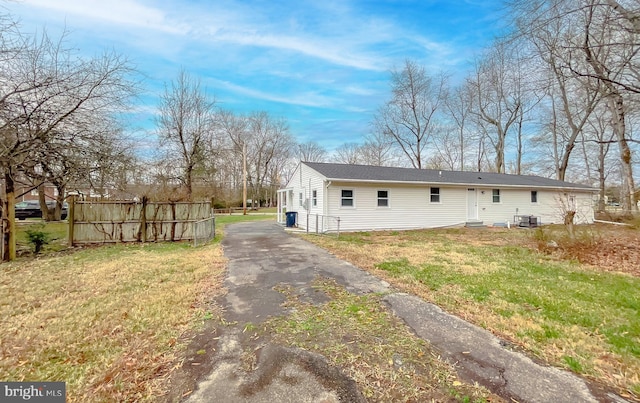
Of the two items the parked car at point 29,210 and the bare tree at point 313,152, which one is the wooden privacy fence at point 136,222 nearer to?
the parked car at point 29,210

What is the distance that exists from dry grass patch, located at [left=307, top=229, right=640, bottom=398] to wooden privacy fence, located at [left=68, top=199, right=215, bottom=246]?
19.5 feet

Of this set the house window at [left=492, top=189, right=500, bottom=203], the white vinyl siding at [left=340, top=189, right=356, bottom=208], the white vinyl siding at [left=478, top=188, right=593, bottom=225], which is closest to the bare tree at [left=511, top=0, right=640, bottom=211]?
the white vinyl siding at [left=478, top=188, right=593, bottom=225]

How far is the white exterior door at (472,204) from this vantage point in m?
15.7

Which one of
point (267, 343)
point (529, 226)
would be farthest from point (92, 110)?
point (529, 226)

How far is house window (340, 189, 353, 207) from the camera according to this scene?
12938 mm

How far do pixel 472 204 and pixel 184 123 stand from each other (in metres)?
21.3

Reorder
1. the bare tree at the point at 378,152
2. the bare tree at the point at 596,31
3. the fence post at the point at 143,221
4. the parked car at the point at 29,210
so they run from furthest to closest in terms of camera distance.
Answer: the bare tree at the point at 378,152 → the parked car at the point at 29,210 → the fence post at the point at 143,221 → the bare tree at the point at 596,31

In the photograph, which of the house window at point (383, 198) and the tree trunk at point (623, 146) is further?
the tree trunk at point (623, 146)

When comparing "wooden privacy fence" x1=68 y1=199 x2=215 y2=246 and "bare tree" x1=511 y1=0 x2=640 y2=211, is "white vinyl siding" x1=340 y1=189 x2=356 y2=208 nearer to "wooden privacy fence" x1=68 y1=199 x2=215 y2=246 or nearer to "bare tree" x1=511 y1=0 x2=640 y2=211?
"wooden privacy fence" x1=68 y1=199 x2=215 y2=246

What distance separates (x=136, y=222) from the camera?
9961mm

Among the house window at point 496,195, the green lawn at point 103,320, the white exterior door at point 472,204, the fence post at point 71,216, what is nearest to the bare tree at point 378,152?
the house window at point 496,195

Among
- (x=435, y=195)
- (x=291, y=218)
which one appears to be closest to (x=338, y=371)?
(x=291, y=218)

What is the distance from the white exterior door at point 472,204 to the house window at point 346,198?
24.1ft

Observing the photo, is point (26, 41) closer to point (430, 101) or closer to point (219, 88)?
point (219, 88)
